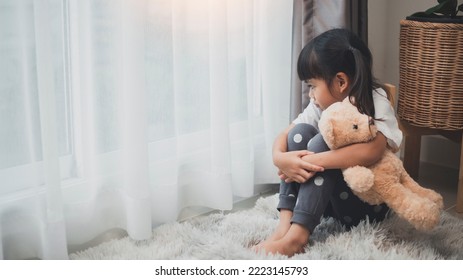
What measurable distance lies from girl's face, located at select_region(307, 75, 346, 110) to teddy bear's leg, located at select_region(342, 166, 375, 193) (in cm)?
20

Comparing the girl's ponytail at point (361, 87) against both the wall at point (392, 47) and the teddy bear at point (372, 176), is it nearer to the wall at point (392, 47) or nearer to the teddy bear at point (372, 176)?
the teddy bear at point (372, 176)

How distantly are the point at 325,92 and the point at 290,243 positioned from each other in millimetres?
379

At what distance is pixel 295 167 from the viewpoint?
56.1 inches

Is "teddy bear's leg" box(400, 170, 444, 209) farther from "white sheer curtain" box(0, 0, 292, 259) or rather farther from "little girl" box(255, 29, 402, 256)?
"white sheer curtain" box(0, 0, 292, 259)

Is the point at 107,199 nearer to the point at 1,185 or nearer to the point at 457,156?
the point at 1,185

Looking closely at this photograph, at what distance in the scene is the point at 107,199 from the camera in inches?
61.5

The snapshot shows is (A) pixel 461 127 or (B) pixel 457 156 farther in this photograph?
(B) pixel 457 156

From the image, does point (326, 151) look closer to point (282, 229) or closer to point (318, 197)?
point (318, 197)

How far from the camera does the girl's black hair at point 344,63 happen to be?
4.68 feet

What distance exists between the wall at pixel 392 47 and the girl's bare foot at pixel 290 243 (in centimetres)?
107

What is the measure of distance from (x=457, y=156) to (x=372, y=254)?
1.00m

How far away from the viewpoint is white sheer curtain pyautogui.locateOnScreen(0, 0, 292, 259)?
4.45 ft

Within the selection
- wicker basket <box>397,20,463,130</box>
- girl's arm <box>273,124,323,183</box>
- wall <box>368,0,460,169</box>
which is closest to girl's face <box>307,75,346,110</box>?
girl's arm <box>273,124,323,183</box>

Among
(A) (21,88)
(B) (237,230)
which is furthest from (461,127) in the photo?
(A) (21,88)
